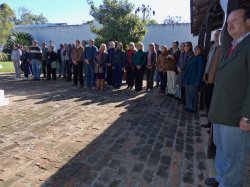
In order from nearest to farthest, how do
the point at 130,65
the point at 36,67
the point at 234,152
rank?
1. the point at 234,152
2. the point at 130,65
3. the point at 36,67

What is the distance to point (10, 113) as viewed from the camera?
7113mm

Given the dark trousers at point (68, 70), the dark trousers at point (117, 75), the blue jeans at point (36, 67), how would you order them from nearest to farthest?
the dark trousers at point (117, 75) → the dark trousers at point (68, 70) → the blue jeans at point (36, 67)

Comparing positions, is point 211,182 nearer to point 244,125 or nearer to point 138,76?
point 244,125

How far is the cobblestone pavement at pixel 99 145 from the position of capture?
3.79 m

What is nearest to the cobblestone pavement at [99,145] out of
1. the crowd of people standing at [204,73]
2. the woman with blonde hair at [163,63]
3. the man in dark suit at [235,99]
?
the crowd of people standing at [204,73]

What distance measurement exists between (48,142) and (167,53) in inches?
258

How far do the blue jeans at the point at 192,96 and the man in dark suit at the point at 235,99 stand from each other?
4690mm

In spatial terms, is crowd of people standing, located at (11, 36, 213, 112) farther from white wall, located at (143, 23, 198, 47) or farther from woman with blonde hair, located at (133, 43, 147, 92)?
white wall, located at (143, 23, 198, 47)

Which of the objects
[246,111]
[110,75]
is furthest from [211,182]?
[110,75]

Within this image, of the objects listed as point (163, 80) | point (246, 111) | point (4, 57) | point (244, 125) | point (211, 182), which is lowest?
point (211, 182)

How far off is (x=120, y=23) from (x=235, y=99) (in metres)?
18.8

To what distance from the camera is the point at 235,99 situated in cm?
276

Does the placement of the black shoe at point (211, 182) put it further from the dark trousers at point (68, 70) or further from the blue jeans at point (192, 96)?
the dark trousers at point (68, 70)

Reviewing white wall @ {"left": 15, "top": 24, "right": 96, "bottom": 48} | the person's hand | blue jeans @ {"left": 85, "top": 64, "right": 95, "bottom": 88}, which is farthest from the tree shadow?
white wall @ {"left": 15, "top": 24, "right": 96, "bottom": 48}
